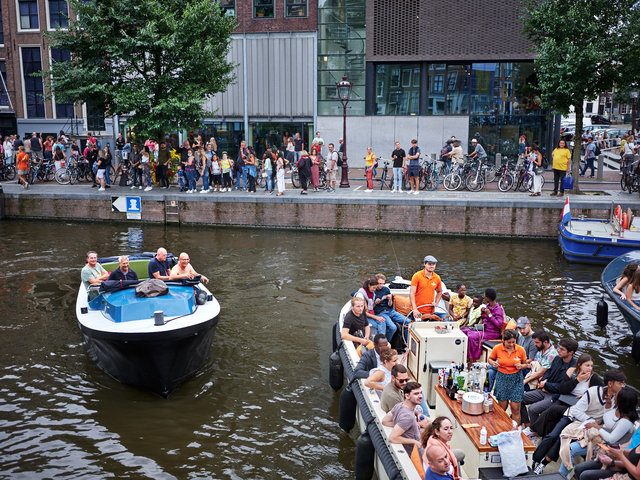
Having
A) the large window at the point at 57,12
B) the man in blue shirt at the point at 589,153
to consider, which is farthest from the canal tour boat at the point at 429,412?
the large window at the point at 57,12

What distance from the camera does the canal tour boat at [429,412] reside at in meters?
6.21

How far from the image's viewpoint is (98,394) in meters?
9.62

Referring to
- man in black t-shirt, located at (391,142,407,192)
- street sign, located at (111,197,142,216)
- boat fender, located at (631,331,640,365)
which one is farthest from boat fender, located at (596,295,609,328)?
street sign, located at (111,197,142,216)

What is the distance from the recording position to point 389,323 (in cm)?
972

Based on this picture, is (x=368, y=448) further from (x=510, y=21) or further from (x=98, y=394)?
(x=510, y=21)

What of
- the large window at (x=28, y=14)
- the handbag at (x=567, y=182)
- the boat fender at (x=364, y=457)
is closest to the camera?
the boat fender at (x=364, y=457)

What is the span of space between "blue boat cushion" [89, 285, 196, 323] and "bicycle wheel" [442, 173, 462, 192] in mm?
14306

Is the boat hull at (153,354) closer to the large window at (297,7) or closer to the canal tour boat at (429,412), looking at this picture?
the canal tour boat at (429,412)

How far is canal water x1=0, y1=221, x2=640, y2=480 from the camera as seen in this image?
8.05 m

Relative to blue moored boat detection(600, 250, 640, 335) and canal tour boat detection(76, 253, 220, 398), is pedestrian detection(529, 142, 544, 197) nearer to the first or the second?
blue moored boat detection(600, 250, 640, 335)

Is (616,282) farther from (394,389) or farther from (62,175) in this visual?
(62,175)

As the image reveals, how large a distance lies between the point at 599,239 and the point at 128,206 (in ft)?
52.1

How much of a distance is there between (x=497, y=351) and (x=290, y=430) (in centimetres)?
303

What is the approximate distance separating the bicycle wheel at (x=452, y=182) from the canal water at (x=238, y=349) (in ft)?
10.6
